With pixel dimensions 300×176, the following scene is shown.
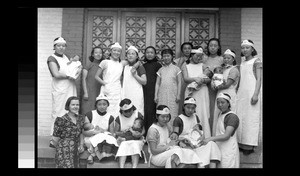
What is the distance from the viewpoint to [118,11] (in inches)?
372

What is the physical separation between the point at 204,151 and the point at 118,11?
3.05 meters

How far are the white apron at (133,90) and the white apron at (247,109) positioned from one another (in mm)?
1465

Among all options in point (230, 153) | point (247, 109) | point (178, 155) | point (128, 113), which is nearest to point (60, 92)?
point (128, 113)

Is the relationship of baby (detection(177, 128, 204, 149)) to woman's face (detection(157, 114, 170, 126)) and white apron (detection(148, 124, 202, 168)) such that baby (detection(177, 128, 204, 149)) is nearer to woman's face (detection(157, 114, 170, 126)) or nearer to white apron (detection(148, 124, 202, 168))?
white apron (detection(148, 124, 202, 168))

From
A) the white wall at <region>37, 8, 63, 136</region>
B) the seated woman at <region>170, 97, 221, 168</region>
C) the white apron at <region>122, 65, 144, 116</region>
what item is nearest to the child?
the white apron at <region>122, 65, 144, 116</region>

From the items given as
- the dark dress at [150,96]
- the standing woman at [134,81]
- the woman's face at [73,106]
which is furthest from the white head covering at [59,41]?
the dark dress at [150,96]

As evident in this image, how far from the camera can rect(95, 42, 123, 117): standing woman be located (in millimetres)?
8430

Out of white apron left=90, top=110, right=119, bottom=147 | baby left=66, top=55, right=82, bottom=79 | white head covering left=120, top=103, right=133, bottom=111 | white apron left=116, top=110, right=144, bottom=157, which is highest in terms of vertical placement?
baby left=66, top=55, right=82, bottom=79

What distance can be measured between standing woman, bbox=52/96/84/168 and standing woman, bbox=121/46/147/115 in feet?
3.02

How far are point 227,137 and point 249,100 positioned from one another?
81 centimetres

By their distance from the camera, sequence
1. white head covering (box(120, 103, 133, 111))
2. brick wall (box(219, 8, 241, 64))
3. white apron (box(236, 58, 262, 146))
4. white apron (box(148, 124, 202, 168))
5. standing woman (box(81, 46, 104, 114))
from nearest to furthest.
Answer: white apron (box(148, 124, 202, 168)), white head covering (box(120, 103, 133, 111)), white apron (box(236, 58, 262, 146)), standing woman (box(81, 46, 104, 114)), brick wall (box(219, 8, 241, 64))

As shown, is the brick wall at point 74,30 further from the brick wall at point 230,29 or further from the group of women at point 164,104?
the brick wall at point 230,29

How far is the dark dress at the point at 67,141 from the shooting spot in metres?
7.71

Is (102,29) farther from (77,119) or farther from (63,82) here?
(77,119)
